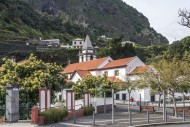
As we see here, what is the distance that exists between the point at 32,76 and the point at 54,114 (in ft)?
27.4

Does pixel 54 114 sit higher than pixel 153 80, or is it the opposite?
pixel 153 80

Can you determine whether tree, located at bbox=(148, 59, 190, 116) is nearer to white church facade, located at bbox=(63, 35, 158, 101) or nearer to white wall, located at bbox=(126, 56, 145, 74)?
white church facade, located at bbox=(63, 35, 158, 101)

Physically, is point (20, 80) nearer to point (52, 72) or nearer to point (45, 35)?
point (52, 72)

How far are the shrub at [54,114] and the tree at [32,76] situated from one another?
16.6 feet

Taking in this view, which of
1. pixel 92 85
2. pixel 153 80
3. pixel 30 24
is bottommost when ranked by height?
pixel 92 85

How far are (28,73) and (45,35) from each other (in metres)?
107

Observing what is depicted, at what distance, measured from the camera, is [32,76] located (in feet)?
117

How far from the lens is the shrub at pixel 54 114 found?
27.1m

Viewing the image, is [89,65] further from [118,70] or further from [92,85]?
[92,85]

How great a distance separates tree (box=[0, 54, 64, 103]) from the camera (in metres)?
34.2

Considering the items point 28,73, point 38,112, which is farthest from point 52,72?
point 38,112

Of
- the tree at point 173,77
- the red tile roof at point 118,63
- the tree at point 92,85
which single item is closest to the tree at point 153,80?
the tree at point 173,77

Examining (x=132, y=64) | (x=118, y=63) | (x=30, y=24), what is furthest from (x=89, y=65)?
(x=30, y=24)

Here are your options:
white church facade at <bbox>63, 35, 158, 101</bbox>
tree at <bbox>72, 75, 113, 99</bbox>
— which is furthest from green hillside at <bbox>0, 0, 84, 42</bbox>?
tree at <bbox>72, 75, 113, 99</bbox>
